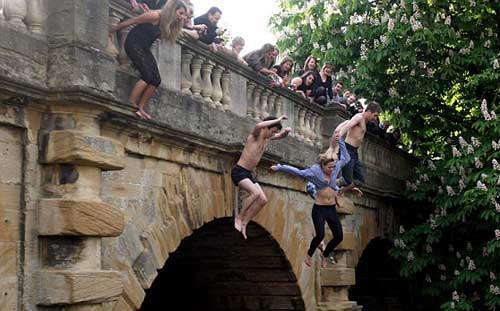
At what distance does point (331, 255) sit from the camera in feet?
40.9

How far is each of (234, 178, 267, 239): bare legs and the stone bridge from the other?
254 millimetres

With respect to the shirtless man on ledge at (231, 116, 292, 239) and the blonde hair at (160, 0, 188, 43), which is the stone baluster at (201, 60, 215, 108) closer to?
the shirtless man on ledge at (231, 116, 292, 239)

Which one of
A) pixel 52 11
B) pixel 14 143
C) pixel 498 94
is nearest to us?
pixel 14 143

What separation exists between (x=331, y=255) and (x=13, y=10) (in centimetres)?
758

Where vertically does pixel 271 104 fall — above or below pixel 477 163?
above

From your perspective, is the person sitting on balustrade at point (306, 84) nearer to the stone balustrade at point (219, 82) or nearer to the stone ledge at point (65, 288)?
the stone balustrade at point (219, 82)

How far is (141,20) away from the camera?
7.07 meters

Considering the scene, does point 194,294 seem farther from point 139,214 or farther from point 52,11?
point 52,11

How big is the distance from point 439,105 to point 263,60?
6121 mm

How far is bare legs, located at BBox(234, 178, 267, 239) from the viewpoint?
8.81 metres

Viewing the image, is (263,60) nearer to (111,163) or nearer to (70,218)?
(111,163)

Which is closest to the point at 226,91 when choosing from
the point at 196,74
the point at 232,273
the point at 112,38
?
the point at 196,74

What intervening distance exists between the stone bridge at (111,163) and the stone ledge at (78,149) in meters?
0.01

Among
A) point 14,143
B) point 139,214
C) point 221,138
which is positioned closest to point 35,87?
point 14,143
